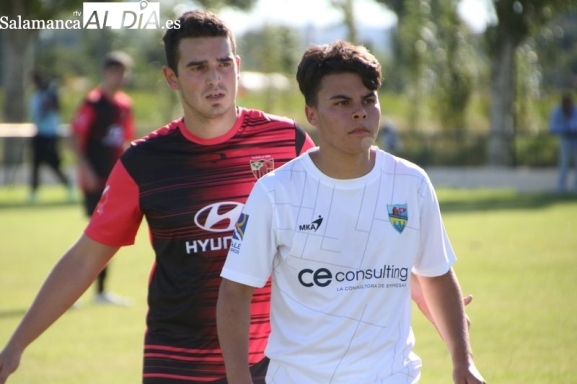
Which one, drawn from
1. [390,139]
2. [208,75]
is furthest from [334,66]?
[390,139]

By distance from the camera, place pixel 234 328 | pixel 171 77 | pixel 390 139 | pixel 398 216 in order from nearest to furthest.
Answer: pixel 234 328 < pixel 398 216 < pixel 171 77 < pixel 390 139

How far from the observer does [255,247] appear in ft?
12.4

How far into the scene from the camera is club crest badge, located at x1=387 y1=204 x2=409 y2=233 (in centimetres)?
385

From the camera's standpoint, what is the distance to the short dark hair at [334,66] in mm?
3832

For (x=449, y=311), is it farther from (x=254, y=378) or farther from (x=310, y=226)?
(x=254, y=378)

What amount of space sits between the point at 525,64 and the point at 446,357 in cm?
2479

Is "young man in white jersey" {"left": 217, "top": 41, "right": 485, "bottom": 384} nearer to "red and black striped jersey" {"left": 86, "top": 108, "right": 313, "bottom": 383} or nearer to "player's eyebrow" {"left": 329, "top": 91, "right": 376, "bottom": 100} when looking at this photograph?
"player's eyebrow" {"left": 329, "top": 91, "right": 376, "bottom": 100}

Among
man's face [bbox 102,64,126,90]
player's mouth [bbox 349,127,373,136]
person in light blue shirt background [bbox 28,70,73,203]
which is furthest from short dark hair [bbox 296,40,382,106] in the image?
person in light blue shirt background [bbox 28,70,73,203]

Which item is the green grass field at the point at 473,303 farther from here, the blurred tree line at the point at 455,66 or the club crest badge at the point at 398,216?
the blurred tree line at the point at 455,66

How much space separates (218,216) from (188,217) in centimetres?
13

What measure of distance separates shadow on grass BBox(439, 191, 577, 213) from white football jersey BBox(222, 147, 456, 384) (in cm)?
1731

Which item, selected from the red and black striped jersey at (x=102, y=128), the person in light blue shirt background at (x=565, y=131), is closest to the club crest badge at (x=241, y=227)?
the red and black striped jersey at (x=102, y=128)

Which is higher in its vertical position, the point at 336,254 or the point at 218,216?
the point at 336,254

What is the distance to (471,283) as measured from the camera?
12.5 metres
